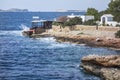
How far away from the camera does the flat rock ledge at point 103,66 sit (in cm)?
4628

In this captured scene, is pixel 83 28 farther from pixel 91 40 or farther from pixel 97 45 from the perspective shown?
pixel 97 45

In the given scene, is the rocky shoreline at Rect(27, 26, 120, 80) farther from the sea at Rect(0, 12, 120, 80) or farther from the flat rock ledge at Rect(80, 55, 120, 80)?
the sea at Rect(0, 12, 120, 80)

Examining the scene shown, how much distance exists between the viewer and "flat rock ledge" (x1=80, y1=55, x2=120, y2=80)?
152 feet

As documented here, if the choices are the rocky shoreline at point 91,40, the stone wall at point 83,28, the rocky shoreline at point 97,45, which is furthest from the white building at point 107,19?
the rocky shoreline at point 91,40

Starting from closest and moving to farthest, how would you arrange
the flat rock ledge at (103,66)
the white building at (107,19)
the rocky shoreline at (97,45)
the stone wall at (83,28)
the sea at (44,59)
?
the flat rock ledge at (103,66)
the rocky shoreline at (97,45)
the sea at (44,59)
the stone wall at (83,28)
the white building at (107,19)

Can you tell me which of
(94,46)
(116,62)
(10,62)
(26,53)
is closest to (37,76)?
(116,62)

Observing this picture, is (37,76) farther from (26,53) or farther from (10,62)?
(26,53)

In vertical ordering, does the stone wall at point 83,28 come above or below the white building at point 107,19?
below

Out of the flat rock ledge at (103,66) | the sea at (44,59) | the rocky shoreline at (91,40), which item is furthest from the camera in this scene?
the rocky shoreline at (91,40)

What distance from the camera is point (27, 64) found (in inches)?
2323

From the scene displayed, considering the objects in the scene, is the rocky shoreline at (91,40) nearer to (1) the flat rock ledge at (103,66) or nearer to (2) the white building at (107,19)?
(2) the white building at (107,19)

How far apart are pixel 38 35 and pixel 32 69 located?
50733 mm

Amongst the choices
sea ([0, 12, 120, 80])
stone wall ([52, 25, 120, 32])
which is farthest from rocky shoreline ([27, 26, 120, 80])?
stone wall ([52, 25, 120, 32])

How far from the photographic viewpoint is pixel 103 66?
4944cm
